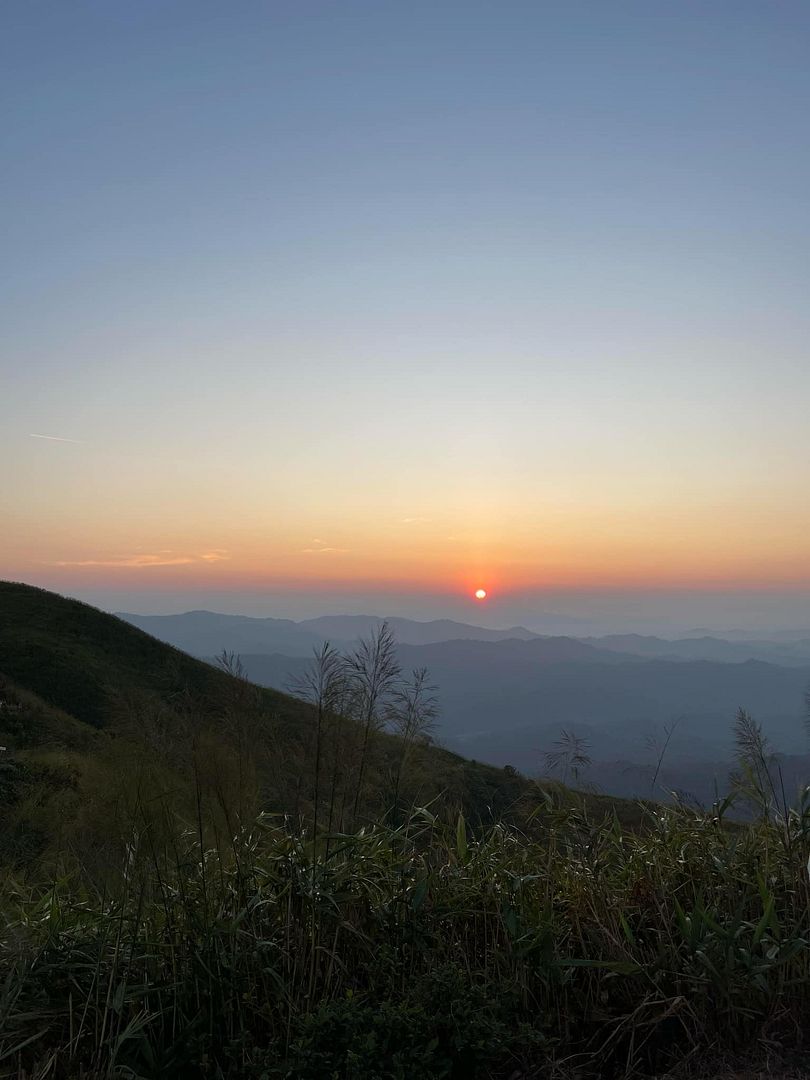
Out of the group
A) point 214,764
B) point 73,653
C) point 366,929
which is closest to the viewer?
point 214,764

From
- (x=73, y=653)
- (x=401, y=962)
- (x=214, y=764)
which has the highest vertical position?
(x=214, y=764)

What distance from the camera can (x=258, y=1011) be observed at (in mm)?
2908

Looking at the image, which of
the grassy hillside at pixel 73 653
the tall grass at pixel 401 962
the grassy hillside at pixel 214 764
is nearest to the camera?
the tall grass at pixel 401 962

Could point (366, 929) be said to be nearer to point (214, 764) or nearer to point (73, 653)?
point (214, 764)

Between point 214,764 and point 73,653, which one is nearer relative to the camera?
point 214,764

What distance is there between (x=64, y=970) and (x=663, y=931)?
2.54 m

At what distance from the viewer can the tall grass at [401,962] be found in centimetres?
274

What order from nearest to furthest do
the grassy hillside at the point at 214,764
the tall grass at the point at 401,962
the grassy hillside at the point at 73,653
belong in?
the tall grass at the point at 401,962
the grassy hillside at the point at 214,764
the grassy hillside at the point at 73,653

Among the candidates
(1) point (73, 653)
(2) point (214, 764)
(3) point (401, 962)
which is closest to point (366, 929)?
(3) point (401, 962)

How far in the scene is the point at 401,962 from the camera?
125 inches

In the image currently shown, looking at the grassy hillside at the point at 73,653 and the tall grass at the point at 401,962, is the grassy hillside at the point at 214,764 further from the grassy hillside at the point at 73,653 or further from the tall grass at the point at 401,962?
the grassy hillside at the point at 73,653

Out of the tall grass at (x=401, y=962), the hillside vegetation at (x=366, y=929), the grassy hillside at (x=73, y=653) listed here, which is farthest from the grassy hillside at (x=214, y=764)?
the grassy hillside at (x=73, y=653)

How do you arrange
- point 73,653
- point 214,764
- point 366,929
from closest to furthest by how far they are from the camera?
point 214,764 → point 366,929 → point 73,653

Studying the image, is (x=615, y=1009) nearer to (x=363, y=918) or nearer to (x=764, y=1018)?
(x=764, y=1018)
